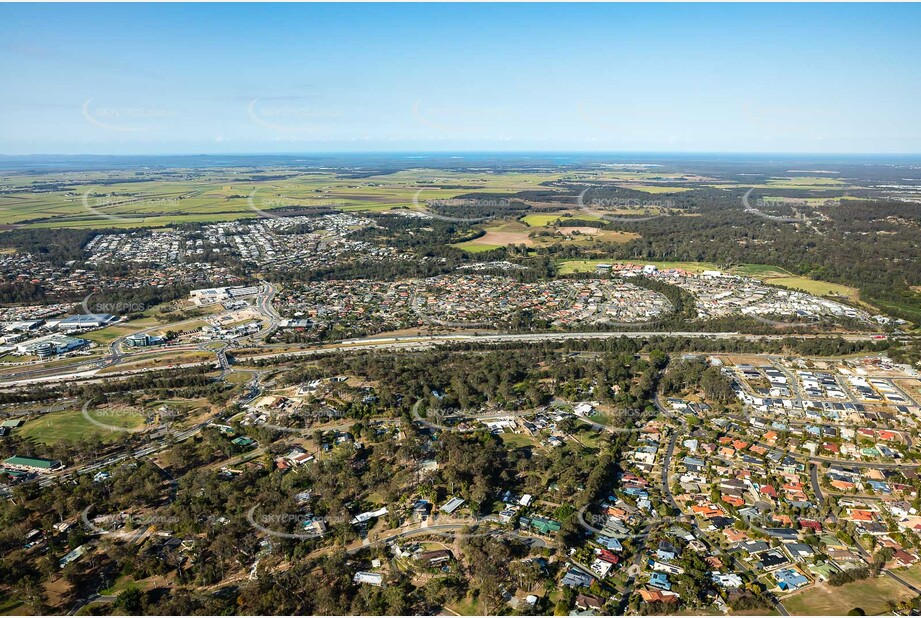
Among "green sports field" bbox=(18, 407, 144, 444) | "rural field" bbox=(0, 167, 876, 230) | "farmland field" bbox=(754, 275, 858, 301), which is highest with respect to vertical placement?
"rural field" bbox=(0, 167, 876, 230)

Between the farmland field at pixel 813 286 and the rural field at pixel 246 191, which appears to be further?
the rural field at pixel 246 191

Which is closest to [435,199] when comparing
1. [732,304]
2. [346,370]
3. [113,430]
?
[732,304]

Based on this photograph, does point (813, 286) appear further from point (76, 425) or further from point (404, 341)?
point (76, 425)

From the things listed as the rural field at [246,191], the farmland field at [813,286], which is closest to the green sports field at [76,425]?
the farmland field at [813,286]

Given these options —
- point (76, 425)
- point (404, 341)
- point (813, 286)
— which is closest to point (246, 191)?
point (404, 341)

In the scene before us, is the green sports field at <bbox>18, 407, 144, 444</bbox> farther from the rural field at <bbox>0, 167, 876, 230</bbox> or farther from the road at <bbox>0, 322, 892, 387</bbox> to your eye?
the rural field at <bbox>0, 167, 876, 230</bbox>

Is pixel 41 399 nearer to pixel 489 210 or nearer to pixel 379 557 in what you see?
pixel 379 557

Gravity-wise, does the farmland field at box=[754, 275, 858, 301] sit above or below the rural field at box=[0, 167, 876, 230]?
below

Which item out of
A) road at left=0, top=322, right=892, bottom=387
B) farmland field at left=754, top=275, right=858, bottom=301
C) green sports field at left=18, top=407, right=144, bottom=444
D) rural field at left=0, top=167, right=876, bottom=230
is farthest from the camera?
rural field at left=0, top=167, right=876, bottom=230

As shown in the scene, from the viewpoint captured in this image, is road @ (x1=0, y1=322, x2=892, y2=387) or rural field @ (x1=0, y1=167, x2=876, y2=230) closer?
road @ (x1=0, y1=322, x2=892, y2=387)

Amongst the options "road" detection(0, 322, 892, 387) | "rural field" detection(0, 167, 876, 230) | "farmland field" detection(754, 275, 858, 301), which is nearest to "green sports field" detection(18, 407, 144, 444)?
Answer: "road" detection(0, 322, 892, 387)

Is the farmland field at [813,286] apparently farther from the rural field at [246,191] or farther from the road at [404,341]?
the rural field at [246,191]
